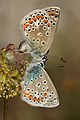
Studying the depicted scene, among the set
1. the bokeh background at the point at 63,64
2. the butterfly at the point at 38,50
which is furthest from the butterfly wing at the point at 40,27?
the bokeh background at the point at 63,64

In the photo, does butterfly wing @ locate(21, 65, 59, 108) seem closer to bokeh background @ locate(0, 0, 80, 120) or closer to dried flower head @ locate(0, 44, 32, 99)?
dried flower head @ locate(0, 44, 32, 99)

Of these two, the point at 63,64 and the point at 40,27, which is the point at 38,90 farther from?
the point at 63,64

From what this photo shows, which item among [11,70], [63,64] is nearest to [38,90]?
[11,70]

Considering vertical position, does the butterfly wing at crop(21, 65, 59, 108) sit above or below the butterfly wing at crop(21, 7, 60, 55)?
below

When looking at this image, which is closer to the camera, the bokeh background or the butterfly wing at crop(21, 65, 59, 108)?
the butterfly wing at crop(21, 65, 59, 108)

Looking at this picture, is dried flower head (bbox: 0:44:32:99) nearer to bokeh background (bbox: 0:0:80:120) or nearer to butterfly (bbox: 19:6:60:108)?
butterfly (bbox: 19:6:60:108)

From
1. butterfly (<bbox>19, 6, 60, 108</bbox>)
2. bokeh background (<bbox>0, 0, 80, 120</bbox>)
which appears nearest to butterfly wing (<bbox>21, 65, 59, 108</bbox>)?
butterfly (<bbox>19, 6, 60, 108</bbox>)

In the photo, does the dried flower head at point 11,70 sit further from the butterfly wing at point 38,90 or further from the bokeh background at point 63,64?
the bokeh background at point 63,64

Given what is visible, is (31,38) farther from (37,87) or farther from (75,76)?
(75,76)
